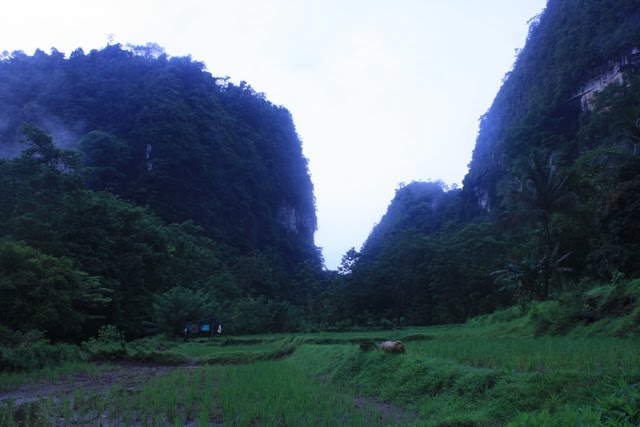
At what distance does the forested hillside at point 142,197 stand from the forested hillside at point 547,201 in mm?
10122

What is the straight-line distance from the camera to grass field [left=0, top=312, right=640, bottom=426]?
4.88 meters

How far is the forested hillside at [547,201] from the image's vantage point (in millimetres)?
18641

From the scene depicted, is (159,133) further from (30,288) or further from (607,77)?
(607,77)

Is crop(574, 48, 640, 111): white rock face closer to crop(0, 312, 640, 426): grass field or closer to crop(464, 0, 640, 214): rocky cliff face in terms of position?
crop(464, 0, 640, 214): rocky cliff face

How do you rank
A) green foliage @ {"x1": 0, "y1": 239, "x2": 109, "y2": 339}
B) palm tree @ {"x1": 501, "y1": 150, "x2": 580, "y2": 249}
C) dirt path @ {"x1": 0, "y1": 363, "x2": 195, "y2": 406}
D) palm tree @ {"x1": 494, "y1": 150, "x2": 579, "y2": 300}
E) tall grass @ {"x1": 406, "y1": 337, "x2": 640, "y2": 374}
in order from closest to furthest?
1. tall grass @ {"x1": 406, "y1": 337, "x2": 640, "y2": 374}
2. dirt path @ {"x1": 0, "y1": 363, "x2": 195, "y2": 406}
3. green foliage @ {"x1": 0, "y1": 239, "x2": 109, "y2": 339}
4. palm tree @ {"x1": 494, "y1": 150, "x2": 579, "y2": 300}
5. palm tree @ {"x1": 501, "y1": 150, "x2": 580, "y2": 249}

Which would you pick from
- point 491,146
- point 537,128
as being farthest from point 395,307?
point 491,146

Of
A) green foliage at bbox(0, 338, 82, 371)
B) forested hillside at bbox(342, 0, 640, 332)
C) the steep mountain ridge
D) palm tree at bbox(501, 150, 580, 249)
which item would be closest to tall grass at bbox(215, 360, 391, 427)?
green foliage at bbox(0, 338, 82, 371)

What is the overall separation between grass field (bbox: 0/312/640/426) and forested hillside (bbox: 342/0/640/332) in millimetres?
6923

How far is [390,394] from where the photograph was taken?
7.90m

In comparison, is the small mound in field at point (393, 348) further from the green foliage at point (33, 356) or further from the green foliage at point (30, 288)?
the green foliage at point (30, 288)

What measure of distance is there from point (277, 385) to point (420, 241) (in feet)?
99.8

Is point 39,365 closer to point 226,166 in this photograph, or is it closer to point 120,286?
point 120,286

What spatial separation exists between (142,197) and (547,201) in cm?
4585

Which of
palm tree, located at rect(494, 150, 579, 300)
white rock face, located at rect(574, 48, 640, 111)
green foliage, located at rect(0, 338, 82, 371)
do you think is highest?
white rock face, located at rect(574, 48, 640, 111)
